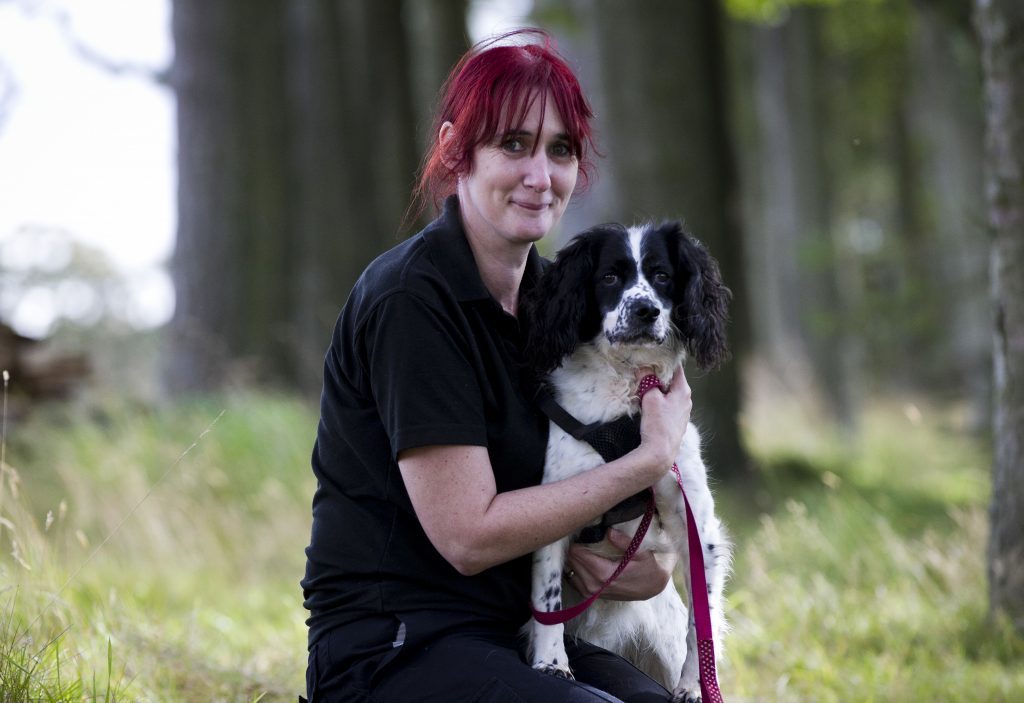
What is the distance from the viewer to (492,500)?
8.41 feet

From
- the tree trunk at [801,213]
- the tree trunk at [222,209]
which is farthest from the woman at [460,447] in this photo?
the tree trunk at [801,213]

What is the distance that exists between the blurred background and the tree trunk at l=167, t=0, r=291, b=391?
2 cm

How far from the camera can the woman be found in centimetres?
253

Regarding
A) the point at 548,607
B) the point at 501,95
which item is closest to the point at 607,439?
the point at 548,607

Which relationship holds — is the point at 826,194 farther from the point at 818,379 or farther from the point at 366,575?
the point at 366,575

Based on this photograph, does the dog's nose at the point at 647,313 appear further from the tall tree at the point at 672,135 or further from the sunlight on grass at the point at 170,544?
the tall tree at the point at 672,135

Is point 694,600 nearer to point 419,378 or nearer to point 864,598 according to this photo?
point 419,378

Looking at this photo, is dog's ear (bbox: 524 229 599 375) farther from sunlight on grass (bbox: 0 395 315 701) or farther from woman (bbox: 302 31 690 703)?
sunlight on grass (bbox: 0 395 315 701)

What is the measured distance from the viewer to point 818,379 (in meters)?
→ 13.2

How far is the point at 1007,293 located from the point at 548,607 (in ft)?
8.75

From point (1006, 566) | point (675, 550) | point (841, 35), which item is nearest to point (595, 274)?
point (675, 550)

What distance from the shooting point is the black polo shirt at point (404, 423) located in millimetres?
2529

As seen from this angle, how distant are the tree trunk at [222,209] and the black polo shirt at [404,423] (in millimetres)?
6338

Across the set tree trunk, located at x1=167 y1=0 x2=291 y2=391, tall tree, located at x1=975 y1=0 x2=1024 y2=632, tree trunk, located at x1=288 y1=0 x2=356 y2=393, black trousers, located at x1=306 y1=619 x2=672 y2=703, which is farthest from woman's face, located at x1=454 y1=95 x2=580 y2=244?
tree trunk, located at x1=288 y1=0 x2=356 y2=393
